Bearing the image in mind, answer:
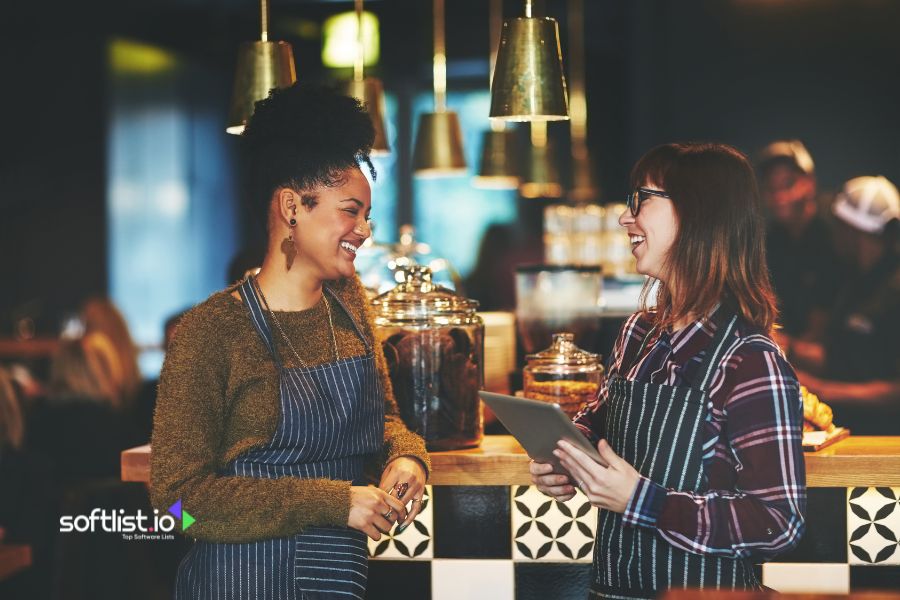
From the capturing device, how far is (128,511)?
9.12 ft

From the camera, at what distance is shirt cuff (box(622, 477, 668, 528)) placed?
1.87m

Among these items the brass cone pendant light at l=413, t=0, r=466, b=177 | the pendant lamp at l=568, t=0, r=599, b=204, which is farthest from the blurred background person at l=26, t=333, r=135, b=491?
the pendant lamp at l=568, t=0, r=599, b=204

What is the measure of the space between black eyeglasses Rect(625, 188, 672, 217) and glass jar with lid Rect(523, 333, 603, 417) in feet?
1.98

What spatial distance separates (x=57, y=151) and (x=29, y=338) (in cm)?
139

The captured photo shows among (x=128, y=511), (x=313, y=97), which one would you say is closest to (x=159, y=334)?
(x=128, y=511)

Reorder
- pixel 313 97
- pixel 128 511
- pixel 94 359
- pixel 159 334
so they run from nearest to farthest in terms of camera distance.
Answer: pixel 313 97, pixel 128 511, pixel 94 359, pixel 159 334

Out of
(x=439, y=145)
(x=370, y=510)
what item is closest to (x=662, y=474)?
(x=370, y=510)

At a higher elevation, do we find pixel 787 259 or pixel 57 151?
pixel 57 151

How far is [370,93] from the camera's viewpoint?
3408 mm

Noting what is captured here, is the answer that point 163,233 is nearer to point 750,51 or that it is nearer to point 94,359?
point 94,359

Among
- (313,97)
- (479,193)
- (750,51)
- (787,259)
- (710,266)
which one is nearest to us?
(710,266)

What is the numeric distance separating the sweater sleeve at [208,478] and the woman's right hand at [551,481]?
0.37 meters

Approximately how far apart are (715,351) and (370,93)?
1.81 m

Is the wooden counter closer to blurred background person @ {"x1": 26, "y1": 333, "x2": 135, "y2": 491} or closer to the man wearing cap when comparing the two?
blurred background person @ {"x1": 26, "y1": 333, "x2": 135, "y2": 491}
